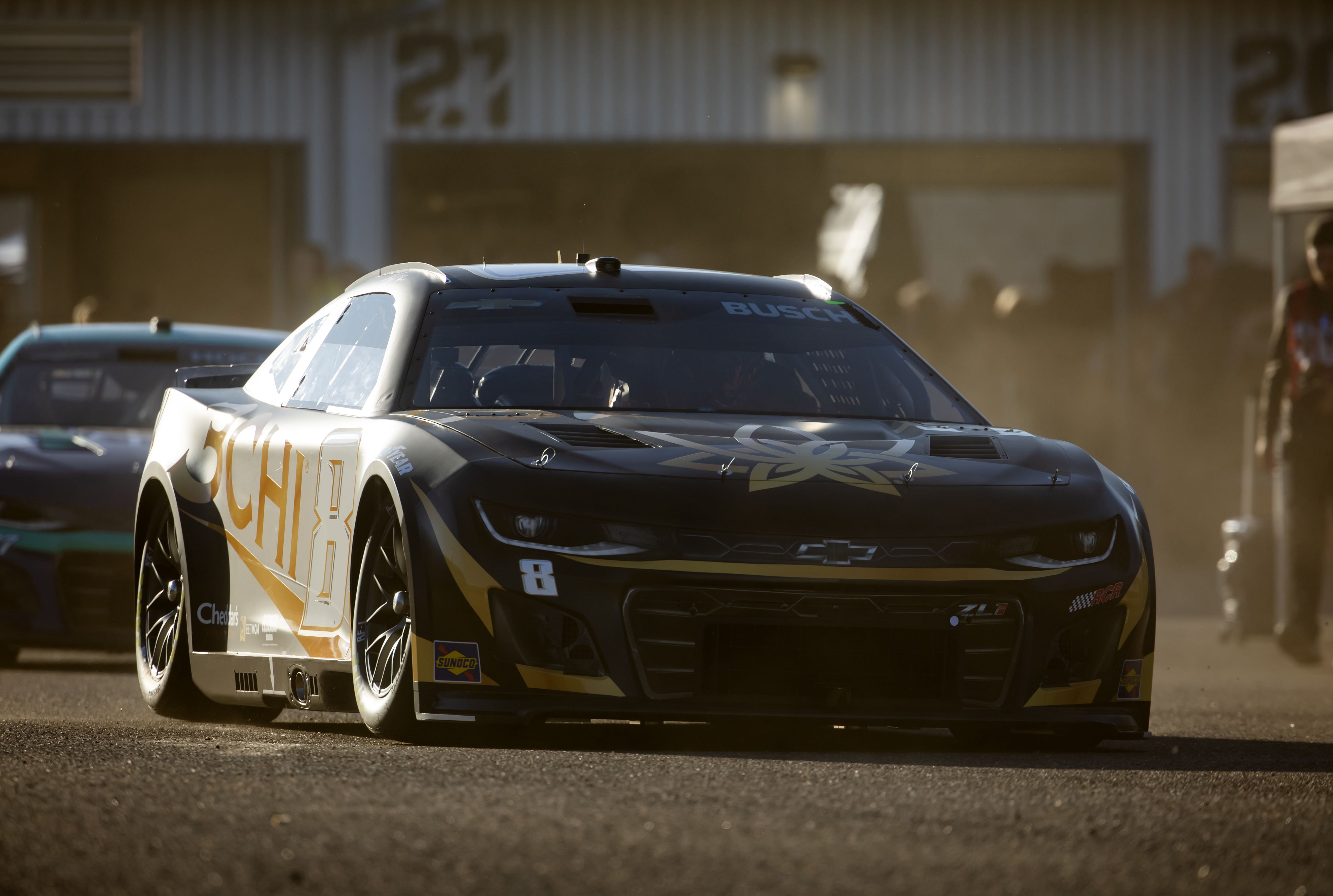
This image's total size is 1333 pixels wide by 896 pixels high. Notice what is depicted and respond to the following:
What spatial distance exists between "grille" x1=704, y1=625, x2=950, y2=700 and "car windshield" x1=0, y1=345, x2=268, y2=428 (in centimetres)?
532

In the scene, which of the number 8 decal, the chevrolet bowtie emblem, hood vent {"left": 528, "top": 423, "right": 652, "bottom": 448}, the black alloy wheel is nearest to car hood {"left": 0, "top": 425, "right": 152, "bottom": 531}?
the black alloy wheel

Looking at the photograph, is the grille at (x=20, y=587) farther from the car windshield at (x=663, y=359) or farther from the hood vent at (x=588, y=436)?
the hood vent at (x=588, y=436)

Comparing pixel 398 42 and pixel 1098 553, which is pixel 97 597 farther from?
pixel 398 42

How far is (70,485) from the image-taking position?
962cm

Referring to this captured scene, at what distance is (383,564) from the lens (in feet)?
19.5

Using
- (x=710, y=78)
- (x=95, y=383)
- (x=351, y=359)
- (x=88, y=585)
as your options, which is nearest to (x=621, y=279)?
(x=351, y=359)

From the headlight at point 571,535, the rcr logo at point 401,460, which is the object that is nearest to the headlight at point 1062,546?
the headlight at point 571,535

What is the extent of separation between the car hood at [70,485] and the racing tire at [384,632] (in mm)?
3763

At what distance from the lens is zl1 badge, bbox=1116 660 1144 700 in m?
5.98

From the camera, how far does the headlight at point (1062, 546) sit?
5723 millimetres

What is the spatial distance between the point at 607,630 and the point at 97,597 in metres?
4.52

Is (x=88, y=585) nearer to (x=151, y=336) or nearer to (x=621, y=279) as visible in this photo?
(x=151, y=336)

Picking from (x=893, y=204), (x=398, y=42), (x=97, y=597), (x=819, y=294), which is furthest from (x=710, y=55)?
(x=819, y=294)

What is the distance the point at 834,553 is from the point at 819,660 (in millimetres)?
258
